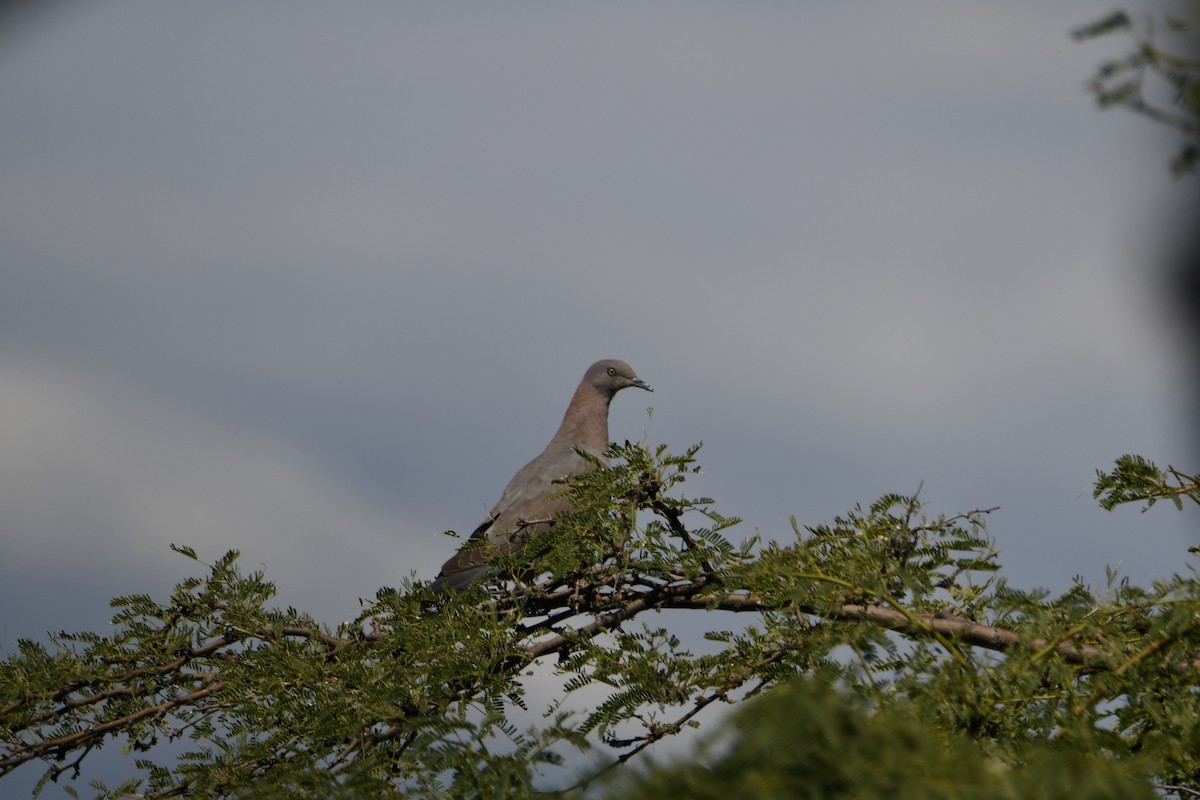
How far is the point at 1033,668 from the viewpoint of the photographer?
11.5ft

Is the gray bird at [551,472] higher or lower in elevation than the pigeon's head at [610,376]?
lower

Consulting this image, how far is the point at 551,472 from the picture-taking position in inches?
353

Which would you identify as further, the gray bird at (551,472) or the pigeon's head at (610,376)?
the pigeon's head at (610,376)

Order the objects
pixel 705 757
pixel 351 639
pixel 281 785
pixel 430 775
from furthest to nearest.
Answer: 1. pixel 351 639
2. pixel 281 785
3. pixel 430 775
4. pixel 705 757

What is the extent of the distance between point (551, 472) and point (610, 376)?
2136 millimetres

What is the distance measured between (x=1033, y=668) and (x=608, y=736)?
6.09 feet

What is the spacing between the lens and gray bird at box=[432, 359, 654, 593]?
6984mm

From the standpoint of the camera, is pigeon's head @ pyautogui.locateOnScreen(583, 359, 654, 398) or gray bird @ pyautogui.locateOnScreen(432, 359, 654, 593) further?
pigeon's head @ pyautogui.locateOnScreen(583, 359, 654, 398)

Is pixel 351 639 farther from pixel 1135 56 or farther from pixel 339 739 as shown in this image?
pixel 1135 56

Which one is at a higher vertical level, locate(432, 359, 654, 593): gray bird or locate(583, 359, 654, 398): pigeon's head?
locate(583, 359, 654, 398): pigeon's head

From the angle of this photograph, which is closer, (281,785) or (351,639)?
(281,785)

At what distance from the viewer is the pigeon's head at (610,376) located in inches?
426

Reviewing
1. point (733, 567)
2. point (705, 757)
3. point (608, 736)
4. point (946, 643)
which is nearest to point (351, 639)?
point (608, 736)

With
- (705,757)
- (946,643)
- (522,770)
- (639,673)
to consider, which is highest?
(639,673)
